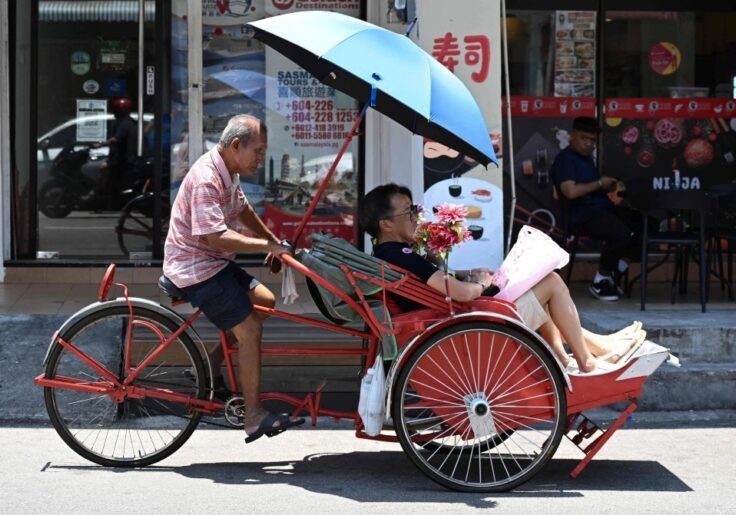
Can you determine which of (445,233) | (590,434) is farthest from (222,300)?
(590,434)

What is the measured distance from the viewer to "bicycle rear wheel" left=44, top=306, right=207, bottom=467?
228 inches

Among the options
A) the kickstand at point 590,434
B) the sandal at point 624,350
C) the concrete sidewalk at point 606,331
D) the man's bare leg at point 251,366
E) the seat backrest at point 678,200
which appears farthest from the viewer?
the seat backrest at point 678,200

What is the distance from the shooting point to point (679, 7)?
34.6 feet

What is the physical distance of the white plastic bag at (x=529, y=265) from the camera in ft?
18.9

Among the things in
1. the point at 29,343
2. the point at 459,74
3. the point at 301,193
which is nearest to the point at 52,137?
the point at 301,193

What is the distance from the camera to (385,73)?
5.45m

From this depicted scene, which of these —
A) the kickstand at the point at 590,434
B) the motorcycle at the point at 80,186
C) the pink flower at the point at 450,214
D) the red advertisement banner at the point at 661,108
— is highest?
the red advertisement banner at the point at 661,108

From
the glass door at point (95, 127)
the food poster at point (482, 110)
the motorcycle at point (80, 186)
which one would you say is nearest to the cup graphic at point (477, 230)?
the food poster at point (482, 110)

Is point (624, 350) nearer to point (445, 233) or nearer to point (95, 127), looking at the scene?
point (445, 233)

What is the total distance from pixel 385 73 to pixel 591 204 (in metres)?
4.31

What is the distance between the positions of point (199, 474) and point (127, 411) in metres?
0.52

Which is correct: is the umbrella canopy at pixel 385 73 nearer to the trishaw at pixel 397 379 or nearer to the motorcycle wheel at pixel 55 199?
the trishaw at pixel 397 379

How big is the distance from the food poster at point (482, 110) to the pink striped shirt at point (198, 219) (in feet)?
8.46

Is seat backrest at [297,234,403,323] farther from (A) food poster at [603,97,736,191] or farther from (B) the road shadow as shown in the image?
(A) food poster at [603,97,736,191]
